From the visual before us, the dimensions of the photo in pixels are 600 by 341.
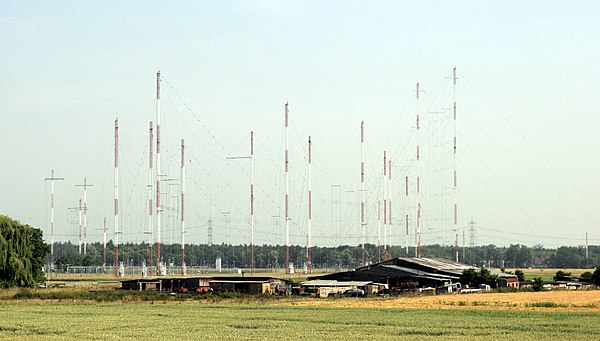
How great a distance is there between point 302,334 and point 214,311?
98.1 ft

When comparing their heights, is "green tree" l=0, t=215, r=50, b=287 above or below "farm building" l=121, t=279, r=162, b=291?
above

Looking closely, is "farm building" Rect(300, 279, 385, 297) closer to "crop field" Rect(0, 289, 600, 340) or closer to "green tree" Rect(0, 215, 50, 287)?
"crop field" Rect(0, 289, 600, 340)

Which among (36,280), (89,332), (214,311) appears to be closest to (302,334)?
(89,332)

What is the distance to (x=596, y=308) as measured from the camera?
104125 millimetres

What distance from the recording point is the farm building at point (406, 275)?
156100 mm

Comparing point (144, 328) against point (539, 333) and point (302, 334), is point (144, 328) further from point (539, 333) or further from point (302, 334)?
point (539, 333)

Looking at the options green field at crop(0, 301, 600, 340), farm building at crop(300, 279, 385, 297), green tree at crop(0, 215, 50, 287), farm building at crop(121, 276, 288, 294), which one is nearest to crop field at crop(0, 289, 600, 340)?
green field at crop(0, 301, 600, 340)

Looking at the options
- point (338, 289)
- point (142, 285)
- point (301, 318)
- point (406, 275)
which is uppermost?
point (406, 275)

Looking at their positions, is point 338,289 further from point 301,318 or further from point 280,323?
point 280,323

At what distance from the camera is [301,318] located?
86.6 m

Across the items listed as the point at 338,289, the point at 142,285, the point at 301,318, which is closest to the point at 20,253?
the point at 142,285

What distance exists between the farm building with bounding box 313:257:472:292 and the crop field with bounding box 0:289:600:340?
31517mm

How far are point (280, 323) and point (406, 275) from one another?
3297 inches

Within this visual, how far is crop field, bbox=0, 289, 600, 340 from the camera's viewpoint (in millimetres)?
70438
